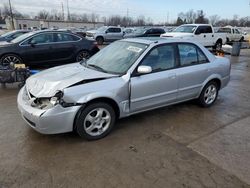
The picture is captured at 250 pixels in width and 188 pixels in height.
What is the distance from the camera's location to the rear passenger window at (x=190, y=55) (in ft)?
14.2

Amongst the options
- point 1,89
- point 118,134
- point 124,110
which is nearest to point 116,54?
point 124,110

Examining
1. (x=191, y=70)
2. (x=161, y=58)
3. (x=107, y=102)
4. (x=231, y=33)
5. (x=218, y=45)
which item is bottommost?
(x=218, y=45)

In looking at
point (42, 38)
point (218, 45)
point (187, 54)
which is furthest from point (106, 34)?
point (187, 54)

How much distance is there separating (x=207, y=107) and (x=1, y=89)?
5.40 metres

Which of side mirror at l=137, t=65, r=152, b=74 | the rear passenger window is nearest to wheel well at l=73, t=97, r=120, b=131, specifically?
side mirror at l=137, t=65, r=152, b=74

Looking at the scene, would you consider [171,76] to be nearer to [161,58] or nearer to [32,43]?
[161,58]

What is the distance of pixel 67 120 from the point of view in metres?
3.16

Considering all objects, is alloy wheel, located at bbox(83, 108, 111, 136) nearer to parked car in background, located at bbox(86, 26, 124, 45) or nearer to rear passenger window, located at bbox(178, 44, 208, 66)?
rear passenger window, located at bbox(178, 44, 208, 66)

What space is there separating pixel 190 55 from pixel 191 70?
1.08 feet

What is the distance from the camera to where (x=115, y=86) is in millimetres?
3459

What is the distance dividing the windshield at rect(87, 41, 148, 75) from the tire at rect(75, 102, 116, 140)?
0.66m

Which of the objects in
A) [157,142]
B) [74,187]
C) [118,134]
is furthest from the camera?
[118,134]

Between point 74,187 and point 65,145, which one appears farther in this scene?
point 65,145

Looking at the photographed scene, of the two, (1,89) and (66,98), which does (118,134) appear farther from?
(1,89)
